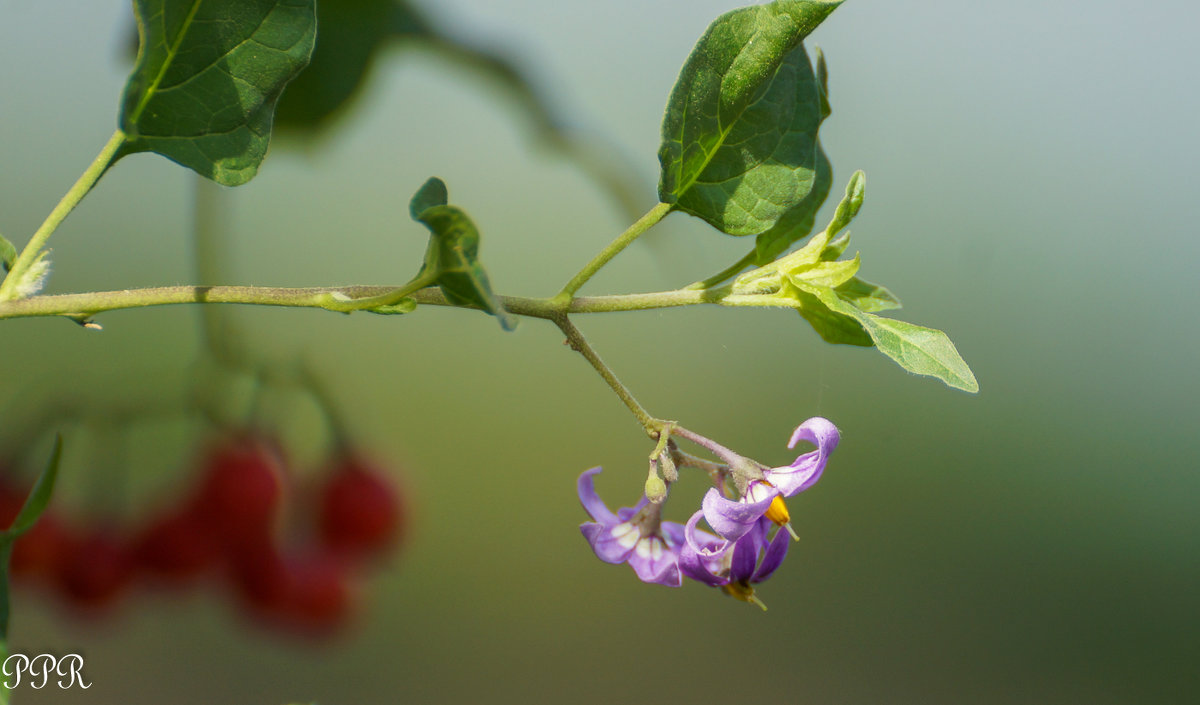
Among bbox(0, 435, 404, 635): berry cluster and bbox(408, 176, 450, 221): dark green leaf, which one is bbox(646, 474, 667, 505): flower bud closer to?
bbox(408, 176, 450, 221): dark green leaf

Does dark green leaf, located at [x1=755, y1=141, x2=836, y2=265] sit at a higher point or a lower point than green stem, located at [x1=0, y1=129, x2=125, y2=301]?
higher

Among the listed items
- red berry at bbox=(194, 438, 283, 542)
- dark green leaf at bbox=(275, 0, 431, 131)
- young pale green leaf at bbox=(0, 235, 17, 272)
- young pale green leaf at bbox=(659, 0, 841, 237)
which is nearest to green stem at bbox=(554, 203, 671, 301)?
young pale green leaf at bbox=(659, 0, 841, 237)

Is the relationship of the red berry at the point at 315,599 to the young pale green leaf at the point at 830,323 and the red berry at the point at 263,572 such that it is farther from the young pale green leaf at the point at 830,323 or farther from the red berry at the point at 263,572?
the young pale green leaf at the point at 830,323

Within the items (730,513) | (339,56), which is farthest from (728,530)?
(339,56)

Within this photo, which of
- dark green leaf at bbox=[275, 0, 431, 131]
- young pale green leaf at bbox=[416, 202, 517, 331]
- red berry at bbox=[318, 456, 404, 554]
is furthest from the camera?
red berry at bbox=[318, 456, 404, 554]

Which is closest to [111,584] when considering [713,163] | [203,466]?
[203,466]

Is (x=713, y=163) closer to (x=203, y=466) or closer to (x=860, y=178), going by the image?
(x=860, y=178)
